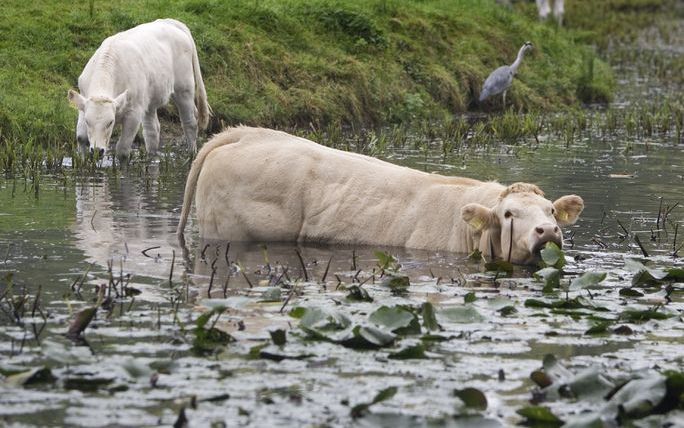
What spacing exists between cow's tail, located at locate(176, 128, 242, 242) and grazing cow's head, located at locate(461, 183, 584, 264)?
7.67ft

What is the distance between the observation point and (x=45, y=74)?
18.3m

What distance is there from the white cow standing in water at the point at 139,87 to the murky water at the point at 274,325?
244 cm

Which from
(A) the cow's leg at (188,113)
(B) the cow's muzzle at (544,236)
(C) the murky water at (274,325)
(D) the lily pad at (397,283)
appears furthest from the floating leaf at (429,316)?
(A) the cow's leg at (188,113)

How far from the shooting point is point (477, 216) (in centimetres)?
1030

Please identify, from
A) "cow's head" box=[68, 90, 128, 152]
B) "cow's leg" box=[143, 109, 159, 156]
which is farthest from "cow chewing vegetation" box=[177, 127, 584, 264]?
"cow's leg" box=[143, 109, 159, 156]

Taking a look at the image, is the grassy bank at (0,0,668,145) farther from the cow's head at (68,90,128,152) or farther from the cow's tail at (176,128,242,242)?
the cow's tail at (176,128,242,242)

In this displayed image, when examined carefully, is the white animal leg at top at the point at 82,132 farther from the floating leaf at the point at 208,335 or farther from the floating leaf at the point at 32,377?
the floating leaf at the point at 32,377

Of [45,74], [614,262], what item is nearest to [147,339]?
[614,262]

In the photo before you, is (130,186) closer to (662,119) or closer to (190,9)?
(190,9)

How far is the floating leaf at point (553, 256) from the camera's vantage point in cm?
958

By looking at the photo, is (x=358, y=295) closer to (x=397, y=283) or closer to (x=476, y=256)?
(x=397, y=283)

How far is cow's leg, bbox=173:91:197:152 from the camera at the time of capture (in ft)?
58.3

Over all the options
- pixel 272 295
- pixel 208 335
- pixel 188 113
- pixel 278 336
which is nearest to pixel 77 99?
pixel 188 113

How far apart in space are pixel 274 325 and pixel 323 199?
3.29 meters
